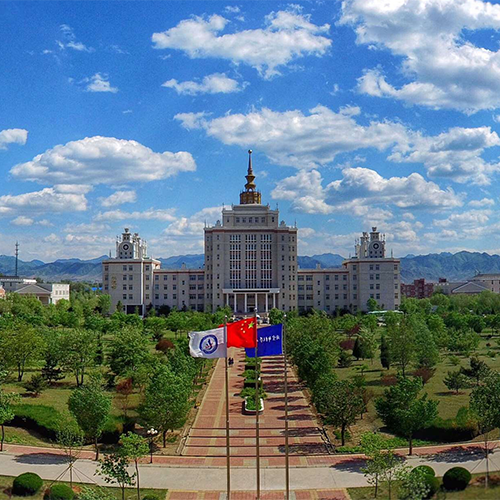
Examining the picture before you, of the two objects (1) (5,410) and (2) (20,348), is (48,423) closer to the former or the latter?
(1) (5,410)

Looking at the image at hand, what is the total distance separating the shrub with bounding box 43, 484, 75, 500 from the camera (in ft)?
60.7

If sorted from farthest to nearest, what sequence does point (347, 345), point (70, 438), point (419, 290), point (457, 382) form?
1. point (419, 290)
2. point (347, 345)
3. point (457, 382)
4. point (70, 438)

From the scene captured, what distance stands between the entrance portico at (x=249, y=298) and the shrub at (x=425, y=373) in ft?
189

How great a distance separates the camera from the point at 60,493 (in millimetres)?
18562

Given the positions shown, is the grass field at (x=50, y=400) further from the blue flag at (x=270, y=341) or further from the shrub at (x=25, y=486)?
the blue flag at (x=270, y=341)

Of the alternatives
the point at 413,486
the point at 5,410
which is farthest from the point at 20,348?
the point at 413,486

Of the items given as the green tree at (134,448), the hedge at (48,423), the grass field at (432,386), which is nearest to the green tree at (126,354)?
the hedge at (48,423)

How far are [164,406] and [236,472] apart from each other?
4.95m

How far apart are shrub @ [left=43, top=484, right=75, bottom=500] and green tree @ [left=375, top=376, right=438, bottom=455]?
45.1ft

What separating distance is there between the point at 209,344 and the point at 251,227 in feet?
278

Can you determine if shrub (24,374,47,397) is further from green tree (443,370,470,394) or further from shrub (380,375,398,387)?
→ green tree (443,370,470,394)

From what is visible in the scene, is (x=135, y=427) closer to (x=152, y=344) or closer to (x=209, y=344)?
(x=209, y=344)

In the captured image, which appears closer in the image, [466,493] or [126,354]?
[466,493]

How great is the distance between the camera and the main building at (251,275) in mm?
102875
